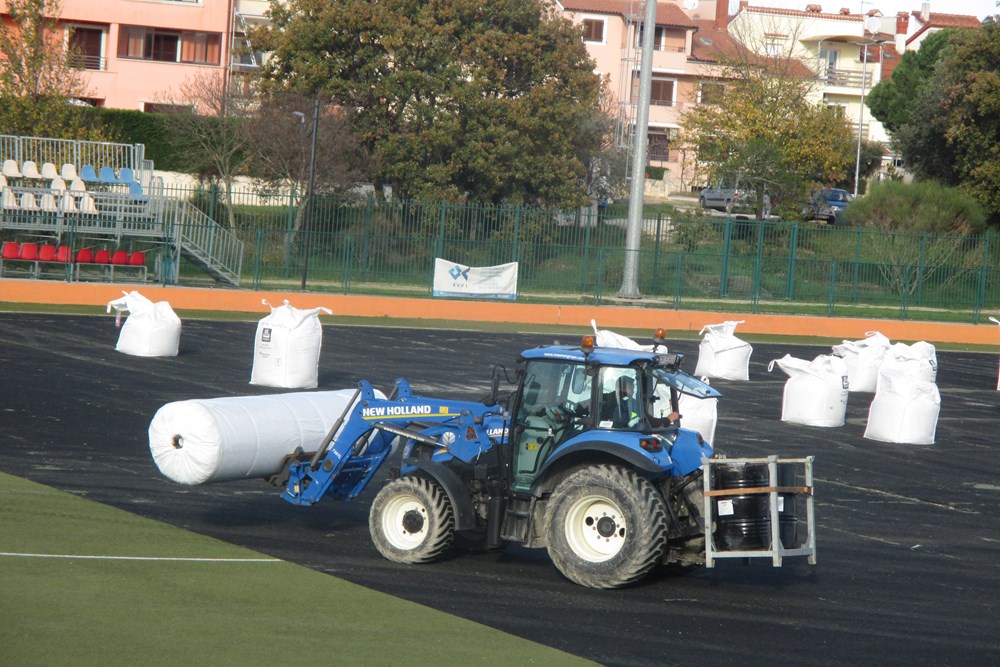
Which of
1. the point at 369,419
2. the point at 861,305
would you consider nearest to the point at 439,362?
the point at 369,419

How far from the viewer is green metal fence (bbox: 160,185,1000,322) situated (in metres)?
32.8

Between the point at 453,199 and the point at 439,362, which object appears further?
the point at 453,199

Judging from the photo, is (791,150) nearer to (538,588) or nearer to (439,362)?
(439,362)

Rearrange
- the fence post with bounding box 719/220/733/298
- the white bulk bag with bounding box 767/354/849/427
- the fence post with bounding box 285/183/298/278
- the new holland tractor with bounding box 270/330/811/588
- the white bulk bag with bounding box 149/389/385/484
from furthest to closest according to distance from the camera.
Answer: the fence post with bounding box 719/220/733/298
the fence post with bounding box 285/183/298/278
the white bulk bag with bounding box 767/354/849/427
the white bulk bag with bounding box 149/389/385/484
the new holland tractor with bounding box 270/330/811/588

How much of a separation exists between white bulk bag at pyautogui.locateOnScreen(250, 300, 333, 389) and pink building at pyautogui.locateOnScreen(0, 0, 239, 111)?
37308mm

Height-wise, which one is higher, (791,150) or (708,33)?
(708,33)

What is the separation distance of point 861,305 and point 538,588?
29130 mm

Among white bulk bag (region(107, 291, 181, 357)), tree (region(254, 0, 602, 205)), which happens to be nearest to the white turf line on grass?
white bulk bag (region(107, 291, 181, 357))

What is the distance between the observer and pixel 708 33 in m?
81.9

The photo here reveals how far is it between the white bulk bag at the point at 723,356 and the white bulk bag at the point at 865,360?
172cm

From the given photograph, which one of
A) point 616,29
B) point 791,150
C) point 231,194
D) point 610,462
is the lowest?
point 610,462

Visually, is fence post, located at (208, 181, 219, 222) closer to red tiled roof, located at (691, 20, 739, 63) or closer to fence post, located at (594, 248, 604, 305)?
fence post, located at (594, 248, 604, 305)

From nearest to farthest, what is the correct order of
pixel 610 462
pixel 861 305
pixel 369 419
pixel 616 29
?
pixel 610 462
pixel 369 419
pixel 861 305
pixel 616 29

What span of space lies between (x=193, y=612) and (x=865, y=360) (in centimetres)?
1654
